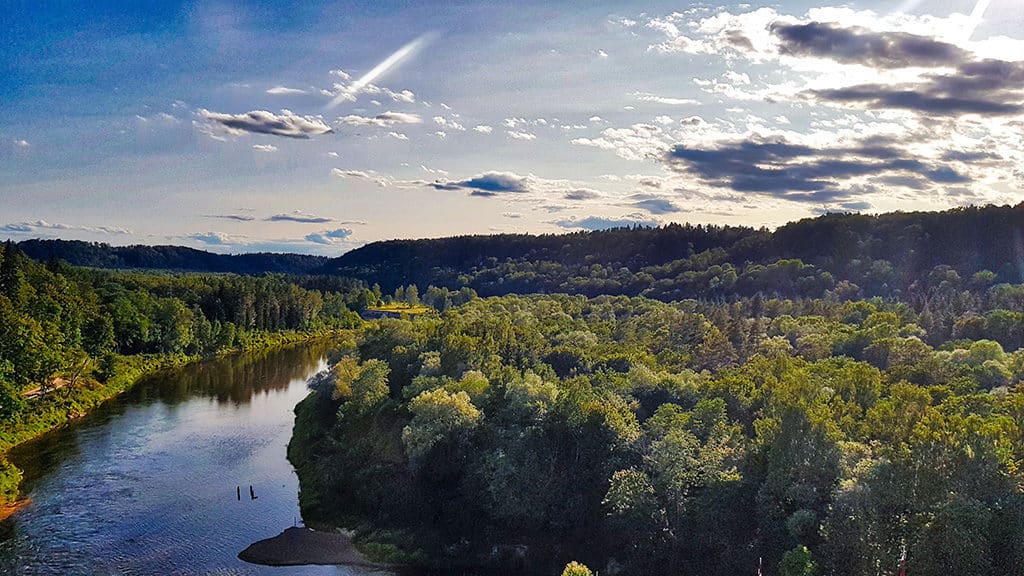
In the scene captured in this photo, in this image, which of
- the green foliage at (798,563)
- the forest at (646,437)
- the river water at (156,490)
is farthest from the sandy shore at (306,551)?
the green foliage at (798,563)

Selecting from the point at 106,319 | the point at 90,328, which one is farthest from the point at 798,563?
the point at 106,319

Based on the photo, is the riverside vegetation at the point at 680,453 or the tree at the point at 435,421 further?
the tree at the point at 435,421

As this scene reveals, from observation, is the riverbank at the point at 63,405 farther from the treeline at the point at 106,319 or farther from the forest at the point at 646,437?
the treeline at the point at 106,319

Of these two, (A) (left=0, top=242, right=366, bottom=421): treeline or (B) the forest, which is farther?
(A) (left=0, top=242, right=366, bottom=421): treeline

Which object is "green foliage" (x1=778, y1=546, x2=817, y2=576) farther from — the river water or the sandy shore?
the river water

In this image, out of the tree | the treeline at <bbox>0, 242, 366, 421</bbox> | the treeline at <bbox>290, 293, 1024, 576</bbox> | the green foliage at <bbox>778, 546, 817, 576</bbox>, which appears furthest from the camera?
the treeline at <bbox>0, 242, 366, 421</bbox>

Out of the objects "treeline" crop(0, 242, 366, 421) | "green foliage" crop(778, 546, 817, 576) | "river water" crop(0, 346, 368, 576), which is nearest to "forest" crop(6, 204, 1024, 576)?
"green foliage" crop(778, 546, 817, 576)

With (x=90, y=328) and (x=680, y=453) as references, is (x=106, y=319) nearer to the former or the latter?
(x=90, y=328)
